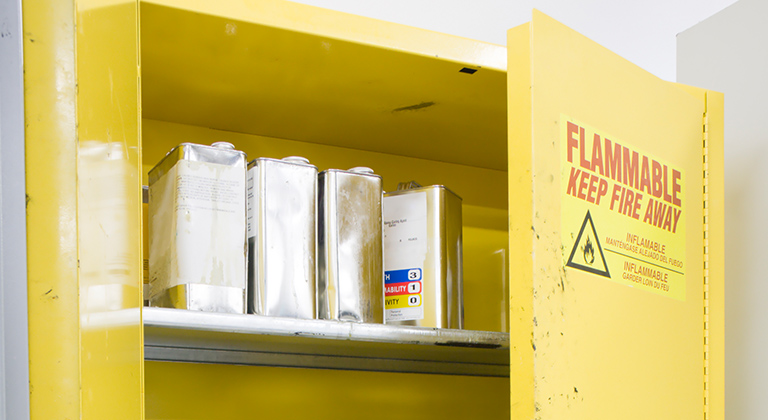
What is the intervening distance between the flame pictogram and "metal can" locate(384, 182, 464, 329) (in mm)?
343

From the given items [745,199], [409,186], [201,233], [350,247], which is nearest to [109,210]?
[201,233]

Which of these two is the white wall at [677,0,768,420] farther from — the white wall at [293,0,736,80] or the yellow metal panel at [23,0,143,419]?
the yellow metal panel at [23,0,143,419]

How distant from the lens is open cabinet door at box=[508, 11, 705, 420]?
3.05ft

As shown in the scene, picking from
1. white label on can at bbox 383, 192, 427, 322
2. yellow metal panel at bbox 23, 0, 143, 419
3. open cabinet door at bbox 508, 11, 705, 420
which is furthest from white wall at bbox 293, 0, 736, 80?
yellow metal panel at bbox 23, 0, 143, 419

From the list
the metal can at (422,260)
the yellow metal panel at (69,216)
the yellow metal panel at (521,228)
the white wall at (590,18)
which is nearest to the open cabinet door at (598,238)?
the yellow metal panel at (521,228)

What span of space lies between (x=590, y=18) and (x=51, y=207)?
182cm

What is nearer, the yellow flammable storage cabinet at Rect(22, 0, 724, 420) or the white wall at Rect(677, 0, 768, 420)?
the yellow flammable storage cabinet at Rect(22, 0, 724, 420)

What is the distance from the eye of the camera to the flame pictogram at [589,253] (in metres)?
1.00

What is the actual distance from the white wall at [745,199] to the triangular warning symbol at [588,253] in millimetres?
507

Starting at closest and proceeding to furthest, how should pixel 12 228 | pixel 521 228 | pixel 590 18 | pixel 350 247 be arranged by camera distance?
pixel 12 228 < pixel 521 228 < pixel 350 247 < pixel 590 18

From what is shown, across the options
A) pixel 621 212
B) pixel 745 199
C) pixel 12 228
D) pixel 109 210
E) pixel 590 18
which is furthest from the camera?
pixel 590 18

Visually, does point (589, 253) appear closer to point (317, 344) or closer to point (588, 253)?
point (588, 253)

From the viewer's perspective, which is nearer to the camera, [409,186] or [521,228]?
[521,228]

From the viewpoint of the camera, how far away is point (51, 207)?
2.00ft
